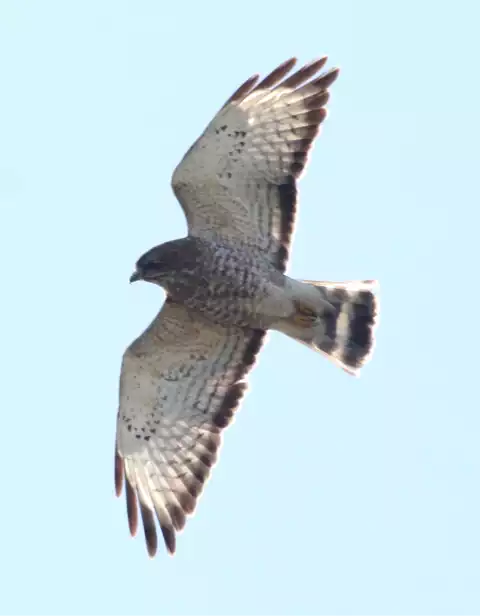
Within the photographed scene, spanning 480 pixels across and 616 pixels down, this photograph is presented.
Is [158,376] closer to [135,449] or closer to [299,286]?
[135,449]

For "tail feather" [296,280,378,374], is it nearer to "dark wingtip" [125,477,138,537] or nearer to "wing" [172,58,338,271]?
"wing" [172,58,338,271]

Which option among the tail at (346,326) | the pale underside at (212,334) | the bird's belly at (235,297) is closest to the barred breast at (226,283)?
the bird's belly at (235,297)

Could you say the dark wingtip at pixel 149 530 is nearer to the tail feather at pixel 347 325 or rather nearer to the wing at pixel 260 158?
the tail feather at pixel 347 325

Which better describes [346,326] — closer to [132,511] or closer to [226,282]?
[226,282]

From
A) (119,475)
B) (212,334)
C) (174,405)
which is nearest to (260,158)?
(212,334)

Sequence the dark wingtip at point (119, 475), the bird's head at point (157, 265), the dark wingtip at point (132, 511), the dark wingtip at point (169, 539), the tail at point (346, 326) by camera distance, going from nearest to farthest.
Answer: the bird's head at point (157, 265)
the dark wingtip at point (169, 539)
the dark wingtip at point (132, 511)
the dark wingtip at point (119, 475)
the tail at point (346, 326)

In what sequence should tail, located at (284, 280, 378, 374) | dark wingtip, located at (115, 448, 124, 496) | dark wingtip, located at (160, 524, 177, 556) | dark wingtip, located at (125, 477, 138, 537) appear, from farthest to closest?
tail, located at (284, 280, 378, 374), dark wingtip, located at (115, 448, 124, 496), dark wingtip, located at (125, 477, 138, 537), dark wingtip, located at (160, 524, 177, 556)

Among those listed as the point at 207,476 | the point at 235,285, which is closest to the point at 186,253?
the point at 235,285

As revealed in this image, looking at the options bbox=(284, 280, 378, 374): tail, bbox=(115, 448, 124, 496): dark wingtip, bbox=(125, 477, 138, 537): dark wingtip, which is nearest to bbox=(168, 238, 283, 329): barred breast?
bbox=(284, 280, 378, 374): tail
